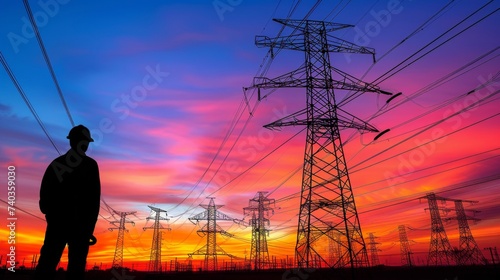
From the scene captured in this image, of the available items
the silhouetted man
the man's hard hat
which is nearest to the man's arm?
the silhouetted man

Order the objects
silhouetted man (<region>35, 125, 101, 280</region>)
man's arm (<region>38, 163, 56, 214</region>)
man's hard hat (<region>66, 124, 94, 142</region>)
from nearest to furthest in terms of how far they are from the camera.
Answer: silhouetted man (<region>35, 125, 101, 280</region>), man's arm (<region>38, 163, 56, 214</region>), man's hard hat (<region>66, 124, 94, 142</region>)

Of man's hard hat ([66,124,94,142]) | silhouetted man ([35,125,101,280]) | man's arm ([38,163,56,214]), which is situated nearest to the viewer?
silhouetted man ([35,125,101,280])

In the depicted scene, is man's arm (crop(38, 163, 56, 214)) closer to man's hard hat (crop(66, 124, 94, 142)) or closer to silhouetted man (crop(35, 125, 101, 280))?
silhouetted man (crop(35, 125, 101, 280))

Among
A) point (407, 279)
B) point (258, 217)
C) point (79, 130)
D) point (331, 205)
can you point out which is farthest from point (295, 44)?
point (258, 217)

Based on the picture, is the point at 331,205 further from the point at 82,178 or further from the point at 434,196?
the point at 434,196

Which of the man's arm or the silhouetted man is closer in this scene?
the silhouetted man

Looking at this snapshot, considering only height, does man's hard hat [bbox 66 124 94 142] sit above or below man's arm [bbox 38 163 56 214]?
above

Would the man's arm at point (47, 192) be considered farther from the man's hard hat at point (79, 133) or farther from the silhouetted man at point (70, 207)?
the man's hard hat at point (79, 133)

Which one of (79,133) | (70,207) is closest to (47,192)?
(70,207)
